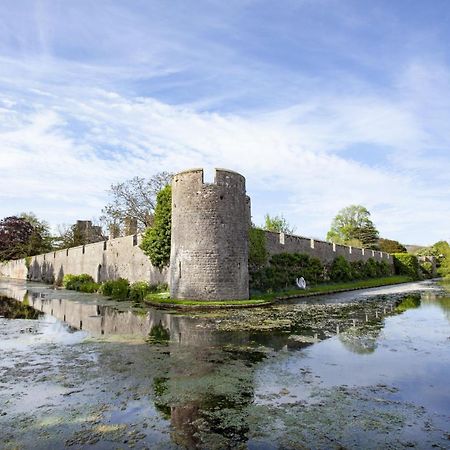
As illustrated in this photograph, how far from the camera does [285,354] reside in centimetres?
702

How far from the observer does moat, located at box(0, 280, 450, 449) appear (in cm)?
378

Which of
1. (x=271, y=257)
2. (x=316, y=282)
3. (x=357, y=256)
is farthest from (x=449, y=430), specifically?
(x=357, y=256)

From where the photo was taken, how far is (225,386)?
5.23 m

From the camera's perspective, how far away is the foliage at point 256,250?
66.5 feet

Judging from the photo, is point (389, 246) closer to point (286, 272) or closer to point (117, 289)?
point (286, 272)

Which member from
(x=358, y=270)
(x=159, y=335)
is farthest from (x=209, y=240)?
(x=358, y=270)

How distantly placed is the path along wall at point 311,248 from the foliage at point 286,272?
1.59ft

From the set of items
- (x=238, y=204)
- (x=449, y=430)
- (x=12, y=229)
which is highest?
(x=12, y=229)

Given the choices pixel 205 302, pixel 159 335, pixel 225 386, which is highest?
pixel 205 302

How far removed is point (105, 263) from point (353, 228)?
43289 millimetres

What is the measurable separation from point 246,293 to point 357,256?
21.7 meters

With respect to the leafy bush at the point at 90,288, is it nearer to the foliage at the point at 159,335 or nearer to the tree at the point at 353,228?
the foliage at the point at 159,335

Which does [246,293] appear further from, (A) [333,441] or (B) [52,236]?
(B) [52,236]

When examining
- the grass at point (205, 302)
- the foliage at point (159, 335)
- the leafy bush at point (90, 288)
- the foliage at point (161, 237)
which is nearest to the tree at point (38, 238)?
the leafy bush at point (90, 288)
